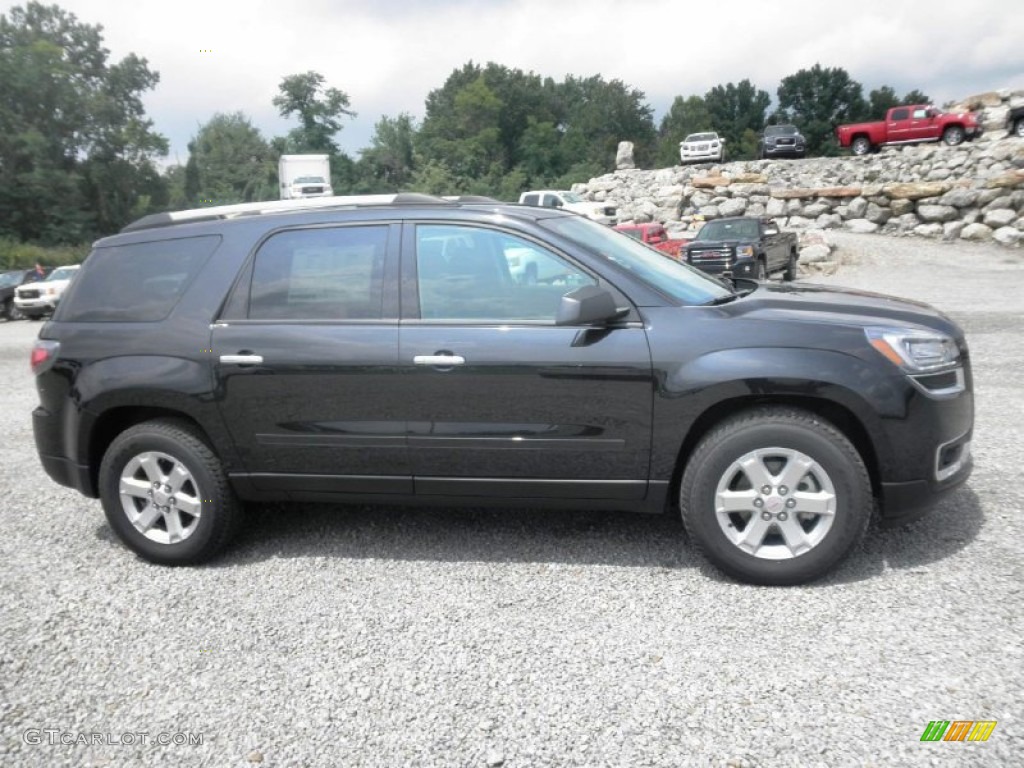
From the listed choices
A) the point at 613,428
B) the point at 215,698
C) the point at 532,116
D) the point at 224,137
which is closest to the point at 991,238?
the point at 613,428

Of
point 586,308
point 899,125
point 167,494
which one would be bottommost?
point 167,494

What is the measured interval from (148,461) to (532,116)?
9617 centimetres

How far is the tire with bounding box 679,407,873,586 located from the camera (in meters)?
3.66

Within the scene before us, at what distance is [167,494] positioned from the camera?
14.4ft

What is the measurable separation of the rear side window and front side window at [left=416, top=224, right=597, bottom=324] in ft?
4.15

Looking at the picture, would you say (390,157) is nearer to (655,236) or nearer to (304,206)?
(655,236)

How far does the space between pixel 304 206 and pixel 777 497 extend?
2879mm

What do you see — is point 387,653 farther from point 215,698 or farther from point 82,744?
point 82,744

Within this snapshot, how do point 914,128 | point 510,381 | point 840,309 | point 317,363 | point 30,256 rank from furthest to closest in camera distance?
point 30,256 < point 914,128 < point 317,363 < point 840,309 < point 510,381

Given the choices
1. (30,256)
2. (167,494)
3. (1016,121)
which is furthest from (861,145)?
(30,256)

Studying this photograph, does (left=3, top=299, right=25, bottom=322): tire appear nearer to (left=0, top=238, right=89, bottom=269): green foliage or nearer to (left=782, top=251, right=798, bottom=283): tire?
(left=0, top=238, right=89, bottom=269): green foliage

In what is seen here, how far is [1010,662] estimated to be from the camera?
306cm

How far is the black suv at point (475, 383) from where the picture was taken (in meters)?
3.72

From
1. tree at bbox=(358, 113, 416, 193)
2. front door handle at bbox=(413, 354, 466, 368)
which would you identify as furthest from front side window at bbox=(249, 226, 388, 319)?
tree at bbox=(358, 113, 416, 193)
